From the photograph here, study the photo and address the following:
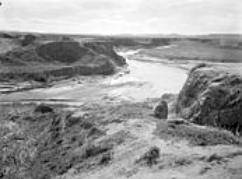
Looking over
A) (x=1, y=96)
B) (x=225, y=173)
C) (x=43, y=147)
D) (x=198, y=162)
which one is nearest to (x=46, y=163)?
(x=43, y=147)

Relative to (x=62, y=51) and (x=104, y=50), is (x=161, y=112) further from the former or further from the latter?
(x=104, y=50)

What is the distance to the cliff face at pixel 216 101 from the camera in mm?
17000

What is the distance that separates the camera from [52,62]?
58188 mm

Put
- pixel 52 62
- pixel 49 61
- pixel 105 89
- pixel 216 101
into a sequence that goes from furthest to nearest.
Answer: pixel 49 61
pixel 52 62
pixel 105 89
pixel 216 101

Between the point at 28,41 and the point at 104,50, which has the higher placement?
the point at 28,41

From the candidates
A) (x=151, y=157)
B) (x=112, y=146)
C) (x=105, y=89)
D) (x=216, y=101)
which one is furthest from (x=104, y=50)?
(x=151, y=157)

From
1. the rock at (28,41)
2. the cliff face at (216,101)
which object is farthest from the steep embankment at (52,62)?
the cliff face at (216,101)

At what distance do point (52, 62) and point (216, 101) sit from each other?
45470 mm

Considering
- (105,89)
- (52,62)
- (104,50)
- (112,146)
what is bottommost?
(105,89)

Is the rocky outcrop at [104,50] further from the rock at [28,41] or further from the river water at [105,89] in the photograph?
the river water at [105,89]

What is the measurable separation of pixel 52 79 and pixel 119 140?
36.7 m

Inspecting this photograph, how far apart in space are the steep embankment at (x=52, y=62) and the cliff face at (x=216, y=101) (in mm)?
33479

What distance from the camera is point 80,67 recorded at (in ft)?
182

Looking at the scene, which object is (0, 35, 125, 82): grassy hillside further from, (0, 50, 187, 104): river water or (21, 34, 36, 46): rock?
(0, 50, 187, 104): river water
